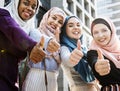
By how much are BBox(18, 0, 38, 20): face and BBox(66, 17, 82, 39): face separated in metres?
0.48

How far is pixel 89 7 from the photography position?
1958 cm

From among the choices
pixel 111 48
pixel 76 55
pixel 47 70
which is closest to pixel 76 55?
pixel 76 55

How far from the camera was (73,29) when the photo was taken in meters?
2.50

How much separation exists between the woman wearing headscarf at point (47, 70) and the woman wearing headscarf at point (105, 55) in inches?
10.4

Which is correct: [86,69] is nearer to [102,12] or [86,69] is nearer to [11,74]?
[11,74]

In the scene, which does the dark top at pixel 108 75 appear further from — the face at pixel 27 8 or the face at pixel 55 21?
the face at pixel 27 8

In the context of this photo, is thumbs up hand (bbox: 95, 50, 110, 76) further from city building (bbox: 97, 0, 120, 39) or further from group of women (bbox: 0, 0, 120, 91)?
city building (bbox: 97, 0, 120, 39)

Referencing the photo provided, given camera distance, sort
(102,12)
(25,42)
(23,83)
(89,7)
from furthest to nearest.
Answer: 1. (102,12)
2. (89,7)
3. (23,83)
4. (25,42)

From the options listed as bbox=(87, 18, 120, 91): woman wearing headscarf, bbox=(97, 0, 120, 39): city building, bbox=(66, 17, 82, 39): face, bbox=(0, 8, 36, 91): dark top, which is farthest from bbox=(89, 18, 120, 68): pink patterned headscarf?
bbox=(97, 0, 120, 39): city building

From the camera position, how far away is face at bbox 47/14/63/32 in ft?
8.07

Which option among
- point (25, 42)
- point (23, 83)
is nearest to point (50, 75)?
point (23, 83)

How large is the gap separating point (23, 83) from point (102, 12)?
34972mm

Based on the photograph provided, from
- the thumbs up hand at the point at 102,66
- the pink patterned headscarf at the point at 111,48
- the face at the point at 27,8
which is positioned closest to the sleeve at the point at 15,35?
the face at the point at 27,8

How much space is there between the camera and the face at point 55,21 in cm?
246
